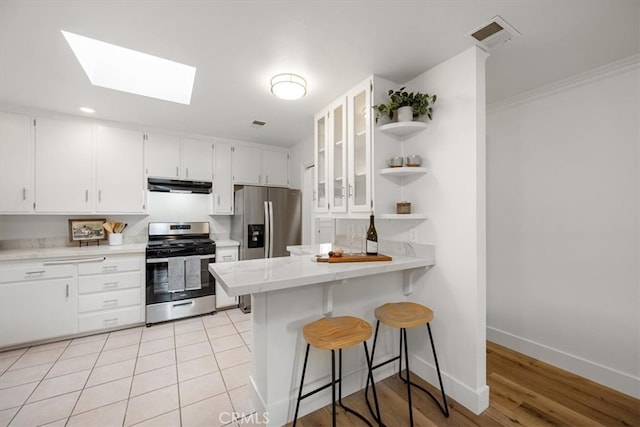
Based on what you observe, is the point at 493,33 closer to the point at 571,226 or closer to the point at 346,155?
the point at 346,155

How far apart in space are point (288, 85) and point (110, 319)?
3222 millimetres

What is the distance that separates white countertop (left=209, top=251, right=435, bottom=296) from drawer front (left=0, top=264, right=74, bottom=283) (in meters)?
2.25

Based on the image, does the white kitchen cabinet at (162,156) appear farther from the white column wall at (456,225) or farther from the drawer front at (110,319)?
the white column wall at (456,225)

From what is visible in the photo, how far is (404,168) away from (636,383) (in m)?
2.22

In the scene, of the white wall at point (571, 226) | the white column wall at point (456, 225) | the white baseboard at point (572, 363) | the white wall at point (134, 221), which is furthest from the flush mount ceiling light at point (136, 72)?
the white baseboard at point (572, 363)

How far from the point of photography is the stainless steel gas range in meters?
3.19

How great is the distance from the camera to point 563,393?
191 centimetres

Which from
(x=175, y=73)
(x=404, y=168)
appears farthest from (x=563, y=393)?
(x=175, y=73)

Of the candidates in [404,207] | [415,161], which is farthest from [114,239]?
[415,161]

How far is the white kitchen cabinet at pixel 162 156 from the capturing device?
11.4 ft

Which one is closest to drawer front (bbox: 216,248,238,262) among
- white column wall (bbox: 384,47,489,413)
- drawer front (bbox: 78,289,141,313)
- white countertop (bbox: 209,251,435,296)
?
drawer front (bbox: 78,289,141,313)

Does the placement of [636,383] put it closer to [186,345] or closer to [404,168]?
[404,168]

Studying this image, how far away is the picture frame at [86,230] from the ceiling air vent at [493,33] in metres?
4.36

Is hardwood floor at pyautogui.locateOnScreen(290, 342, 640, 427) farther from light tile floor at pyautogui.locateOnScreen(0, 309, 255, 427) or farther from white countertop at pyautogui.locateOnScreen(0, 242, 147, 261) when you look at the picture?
white countertop at pyautogui.locateOnScreen(0, 242, 147, 261)
